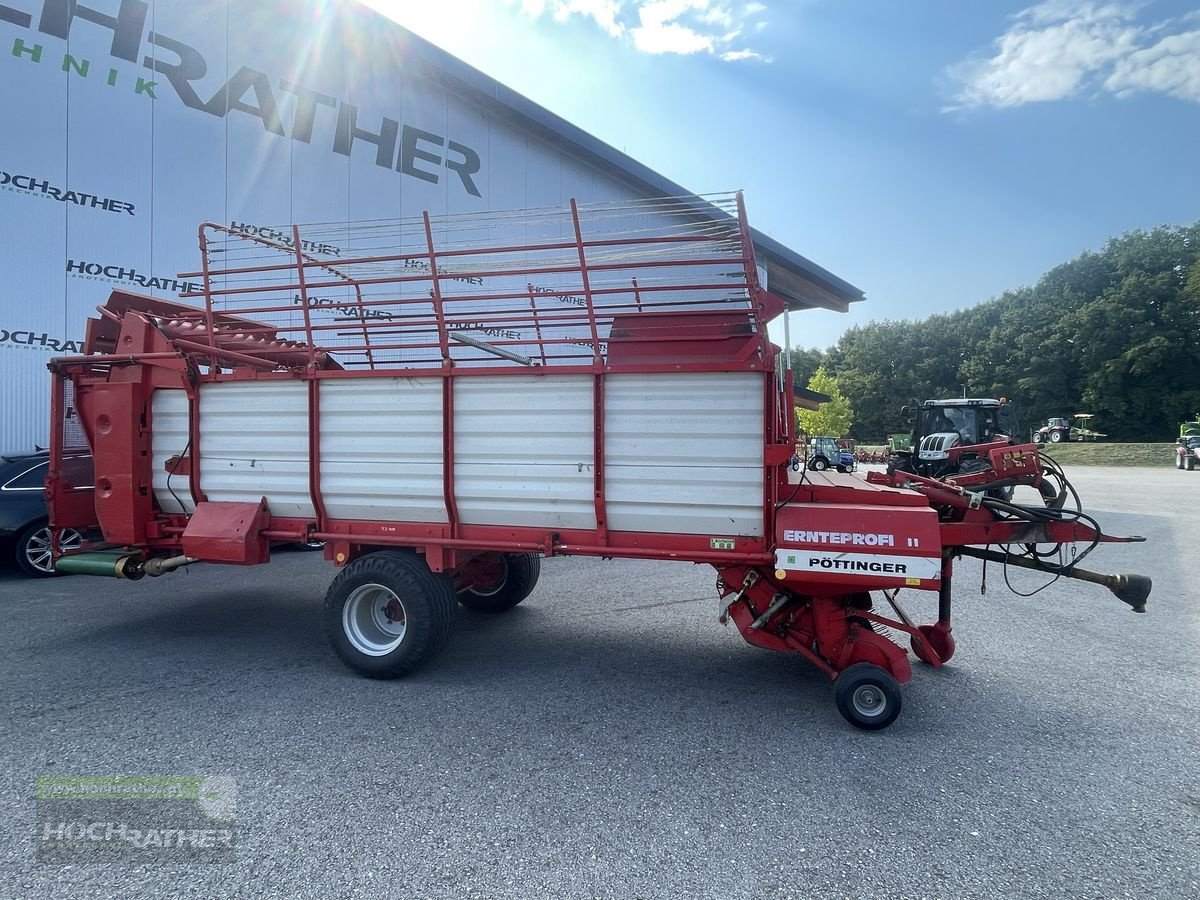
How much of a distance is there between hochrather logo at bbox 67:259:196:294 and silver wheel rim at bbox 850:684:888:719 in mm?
9293

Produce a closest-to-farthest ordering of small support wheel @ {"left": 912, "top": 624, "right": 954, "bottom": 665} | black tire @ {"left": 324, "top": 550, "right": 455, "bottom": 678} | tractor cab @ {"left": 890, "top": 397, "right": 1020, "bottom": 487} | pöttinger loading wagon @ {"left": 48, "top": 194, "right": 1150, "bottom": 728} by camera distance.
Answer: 1. pöttinger loading wagon @ {"left": 48, "top": 194, "right": 1150, "bottom": 728}
2. black tire @ {"left": 324, "top": 550, "right": 455, "bottom": 678}
3. small support wheel @ {"left": 912, "top": 624, "right": 954, "bottom": 665}
4. tractor cab @ {"left": 890, "top": 397, "right": 1020, "bottom": 487}

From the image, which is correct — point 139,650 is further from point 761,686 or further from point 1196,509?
point 1196,509

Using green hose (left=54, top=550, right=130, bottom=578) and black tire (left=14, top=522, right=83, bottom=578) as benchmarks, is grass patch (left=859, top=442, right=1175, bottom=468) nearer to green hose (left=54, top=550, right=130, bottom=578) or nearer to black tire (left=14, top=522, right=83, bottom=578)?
green hose (left=54, top=550, right=130, bottom=578)

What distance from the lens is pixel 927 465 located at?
14.7m

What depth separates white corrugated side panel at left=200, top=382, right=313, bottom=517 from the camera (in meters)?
4.62

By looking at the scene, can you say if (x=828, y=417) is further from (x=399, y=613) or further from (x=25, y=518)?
(x=399, y=613)

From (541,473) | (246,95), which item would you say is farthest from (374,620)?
(246,95)

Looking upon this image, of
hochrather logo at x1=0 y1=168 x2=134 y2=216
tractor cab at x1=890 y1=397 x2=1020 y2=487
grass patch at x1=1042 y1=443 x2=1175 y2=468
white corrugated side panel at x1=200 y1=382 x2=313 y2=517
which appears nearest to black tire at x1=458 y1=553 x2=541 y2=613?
white corrugated side panel at x1=200 y1=382 x2=313 y2=517

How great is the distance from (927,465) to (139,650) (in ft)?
47.7

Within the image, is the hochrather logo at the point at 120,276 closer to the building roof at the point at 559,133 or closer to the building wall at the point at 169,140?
the building wall at the point at 169,140

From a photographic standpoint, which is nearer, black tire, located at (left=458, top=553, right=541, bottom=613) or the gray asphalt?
the gray asphalt

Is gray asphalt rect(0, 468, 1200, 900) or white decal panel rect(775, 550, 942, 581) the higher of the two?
white decal panel rect(775, 550, 942, 581)

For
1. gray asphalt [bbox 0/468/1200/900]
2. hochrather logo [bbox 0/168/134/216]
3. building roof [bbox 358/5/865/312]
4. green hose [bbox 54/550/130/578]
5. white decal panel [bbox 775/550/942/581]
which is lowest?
gray asphalt [bbox 0/468/1200/900]

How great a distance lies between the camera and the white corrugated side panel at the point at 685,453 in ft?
12.7
